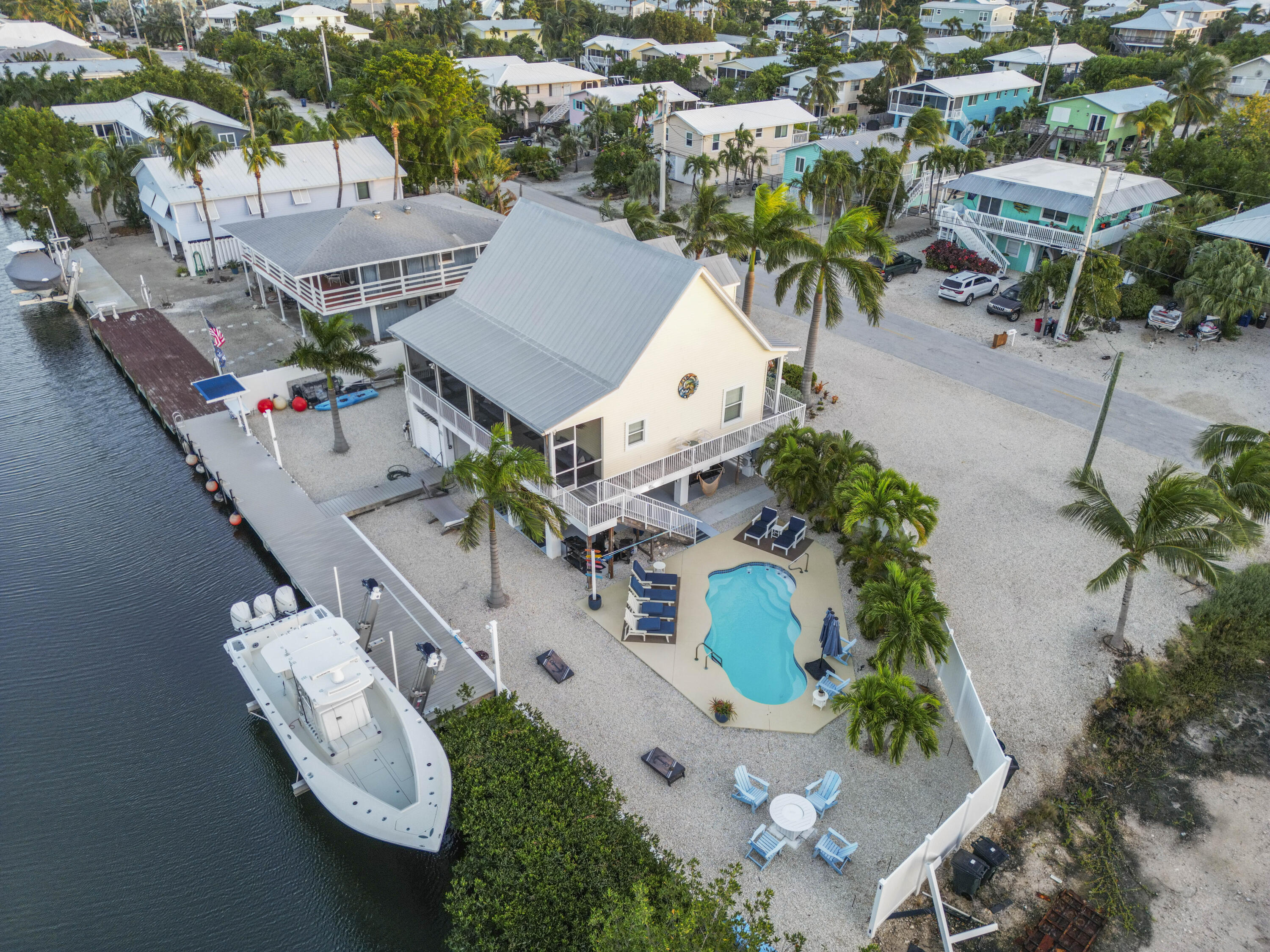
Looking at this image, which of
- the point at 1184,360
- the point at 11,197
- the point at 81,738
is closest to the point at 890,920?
the point at 81,738

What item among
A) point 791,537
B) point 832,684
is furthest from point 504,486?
point 791,537

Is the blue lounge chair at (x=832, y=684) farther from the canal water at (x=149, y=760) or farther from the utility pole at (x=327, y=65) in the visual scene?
the utility pole at (x=327, y=65)

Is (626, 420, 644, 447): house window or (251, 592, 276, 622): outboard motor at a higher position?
(626, 420, 644, 447): house window

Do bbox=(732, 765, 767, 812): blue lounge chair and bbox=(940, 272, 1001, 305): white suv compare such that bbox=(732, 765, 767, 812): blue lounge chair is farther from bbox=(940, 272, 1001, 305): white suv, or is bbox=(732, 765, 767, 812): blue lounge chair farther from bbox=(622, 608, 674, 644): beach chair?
bbox=(940, 272, 1001, 305): white suv

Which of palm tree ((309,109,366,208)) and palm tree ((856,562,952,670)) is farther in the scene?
palm tree ((309,109,366,208))

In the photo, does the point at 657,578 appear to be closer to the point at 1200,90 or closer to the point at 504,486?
the point at 504,486

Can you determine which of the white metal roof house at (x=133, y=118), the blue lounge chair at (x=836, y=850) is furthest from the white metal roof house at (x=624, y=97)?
the blue lounge chair at (x=836, y=850)

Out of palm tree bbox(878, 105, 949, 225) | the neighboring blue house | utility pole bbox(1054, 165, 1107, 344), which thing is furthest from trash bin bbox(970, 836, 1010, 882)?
the neighboring blue house
